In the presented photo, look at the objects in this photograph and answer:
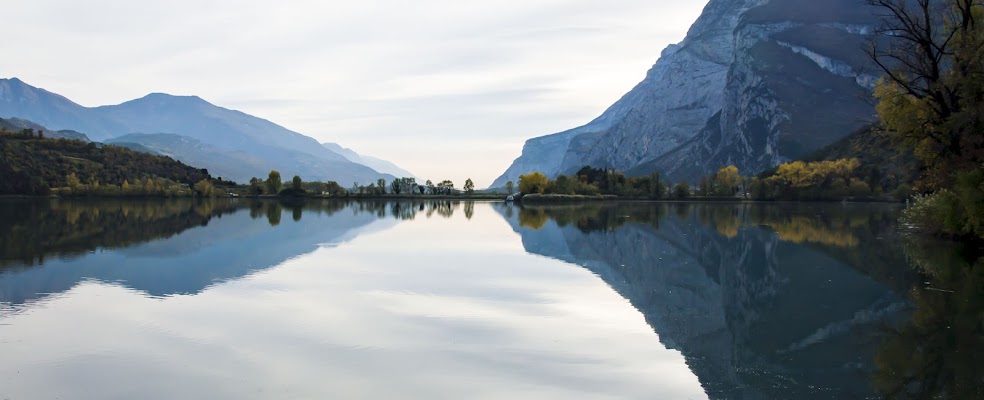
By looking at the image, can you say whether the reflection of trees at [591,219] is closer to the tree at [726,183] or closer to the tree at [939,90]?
the tree at [939,90]

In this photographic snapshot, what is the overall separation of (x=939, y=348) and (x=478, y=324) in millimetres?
11666

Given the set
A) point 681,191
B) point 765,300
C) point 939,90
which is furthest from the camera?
point 681,191

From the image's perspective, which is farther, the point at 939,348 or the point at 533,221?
the point at 533,221

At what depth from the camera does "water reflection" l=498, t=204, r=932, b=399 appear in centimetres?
1500

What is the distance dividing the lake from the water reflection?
10 centimetres

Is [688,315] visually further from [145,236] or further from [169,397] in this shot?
[145,236]

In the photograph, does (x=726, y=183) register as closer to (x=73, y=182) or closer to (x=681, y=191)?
(x=681, y=191)

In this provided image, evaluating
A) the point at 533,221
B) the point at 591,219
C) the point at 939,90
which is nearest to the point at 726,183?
the point at 591,219

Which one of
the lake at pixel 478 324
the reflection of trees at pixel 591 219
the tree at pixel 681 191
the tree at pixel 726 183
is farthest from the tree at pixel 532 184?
the lake at pixel 478 324

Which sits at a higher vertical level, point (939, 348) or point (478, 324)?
point (939, 348)

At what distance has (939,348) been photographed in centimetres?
1641

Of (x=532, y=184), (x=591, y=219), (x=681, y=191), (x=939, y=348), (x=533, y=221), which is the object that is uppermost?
(x=532, y=184)

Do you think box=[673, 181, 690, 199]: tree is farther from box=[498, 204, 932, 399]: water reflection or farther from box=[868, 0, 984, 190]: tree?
box=[868, 0, 984, 190]: tree

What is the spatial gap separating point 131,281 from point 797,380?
2404 cm
